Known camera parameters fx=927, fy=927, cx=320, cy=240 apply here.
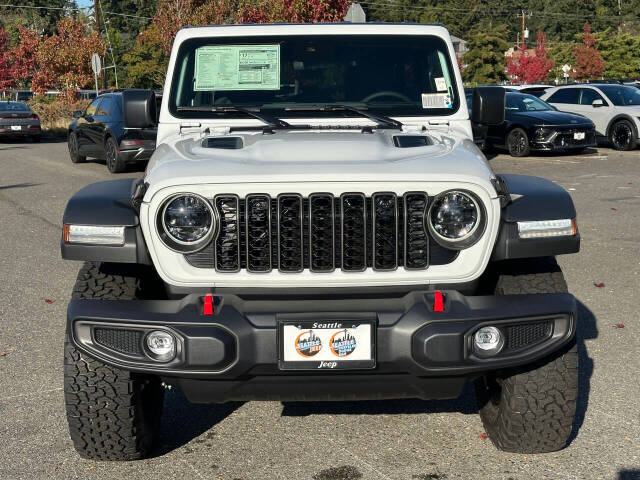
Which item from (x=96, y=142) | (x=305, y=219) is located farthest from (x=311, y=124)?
(x=96, y=142)

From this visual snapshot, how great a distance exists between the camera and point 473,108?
17.4 feet

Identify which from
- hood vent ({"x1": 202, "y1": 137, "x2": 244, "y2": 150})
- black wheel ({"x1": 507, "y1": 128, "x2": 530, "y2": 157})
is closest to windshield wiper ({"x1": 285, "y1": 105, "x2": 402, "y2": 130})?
hood vent ({"x1": 202, "y1": 137, "x2": 244, "y2": 150})

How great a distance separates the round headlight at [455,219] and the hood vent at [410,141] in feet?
1.88

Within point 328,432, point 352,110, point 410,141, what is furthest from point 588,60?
point 328,432

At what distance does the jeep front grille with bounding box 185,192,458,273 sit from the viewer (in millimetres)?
3742

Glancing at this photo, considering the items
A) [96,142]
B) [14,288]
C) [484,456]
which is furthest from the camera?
[96,142]

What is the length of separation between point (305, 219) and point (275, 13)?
2873cm

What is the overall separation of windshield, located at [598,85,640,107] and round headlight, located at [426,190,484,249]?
761 inches

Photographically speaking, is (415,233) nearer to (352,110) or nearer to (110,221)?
(110,221)

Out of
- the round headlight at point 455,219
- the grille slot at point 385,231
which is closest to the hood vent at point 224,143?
the grille slot at point 385,231

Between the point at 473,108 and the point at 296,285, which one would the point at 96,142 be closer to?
the point at 473,108

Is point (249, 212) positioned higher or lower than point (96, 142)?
higher

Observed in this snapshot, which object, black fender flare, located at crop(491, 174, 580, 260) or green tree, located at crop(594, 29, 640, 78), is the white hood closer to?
black fender flare, located at crop(491, 174, 580, 260)

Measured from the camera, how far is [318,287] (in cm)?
380
